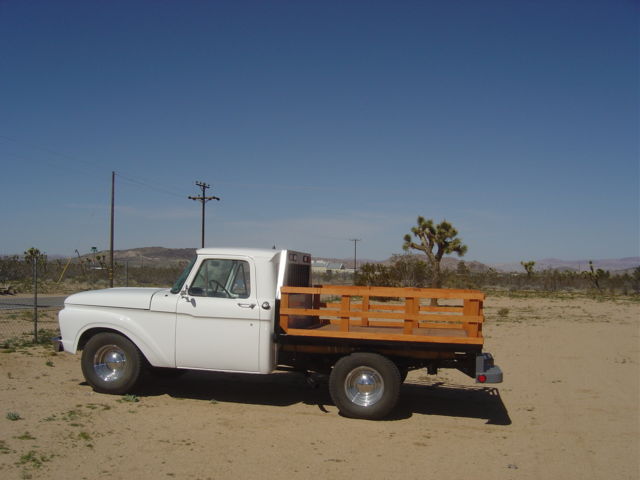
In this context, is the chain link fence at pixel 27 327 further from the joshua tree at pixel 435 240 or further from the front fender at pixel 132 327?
the joshua tree at pixel 435 240

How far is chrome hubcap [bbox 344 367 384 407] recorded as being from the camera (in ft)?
25.4

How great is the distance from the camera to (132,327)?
8.31 metres

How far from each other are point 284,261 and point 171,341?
5.86 feet

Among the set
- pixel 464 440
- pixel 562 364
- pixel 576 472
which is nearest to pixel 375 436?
pixel 464 440

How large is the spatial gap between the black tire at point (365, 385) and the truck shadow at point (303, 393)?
0.39m

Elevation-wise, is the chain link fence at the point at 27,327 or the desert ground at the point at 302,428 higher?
the chain link fence at the point at 27,327

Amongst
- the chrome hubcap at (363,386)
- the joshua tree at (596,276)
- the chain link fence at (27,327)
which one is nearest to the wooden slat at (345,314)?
the chrome hubcap at (363,386)

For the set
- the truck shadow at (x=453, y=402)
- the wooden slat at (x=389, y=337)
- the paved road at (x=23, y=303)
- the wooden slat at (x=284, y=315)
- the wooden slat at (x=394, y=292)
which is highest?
the wooden slat at (x=394, y=292)

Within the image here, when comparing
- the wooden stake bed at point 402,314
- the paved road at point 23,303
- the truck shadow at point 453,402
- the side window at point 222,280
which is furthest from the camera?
the paved road at point 23,303

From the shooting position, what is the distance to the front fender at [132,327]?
8.19 metres

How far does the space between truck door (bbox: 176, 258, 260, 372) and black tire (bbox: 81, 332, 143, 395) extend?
2.39ft

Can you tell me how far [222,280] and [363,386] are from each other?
226cm

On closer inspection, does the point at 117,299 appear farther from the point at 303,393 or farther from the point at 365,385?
the point at 365,385

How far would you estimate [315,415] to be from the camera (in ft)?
26.1
